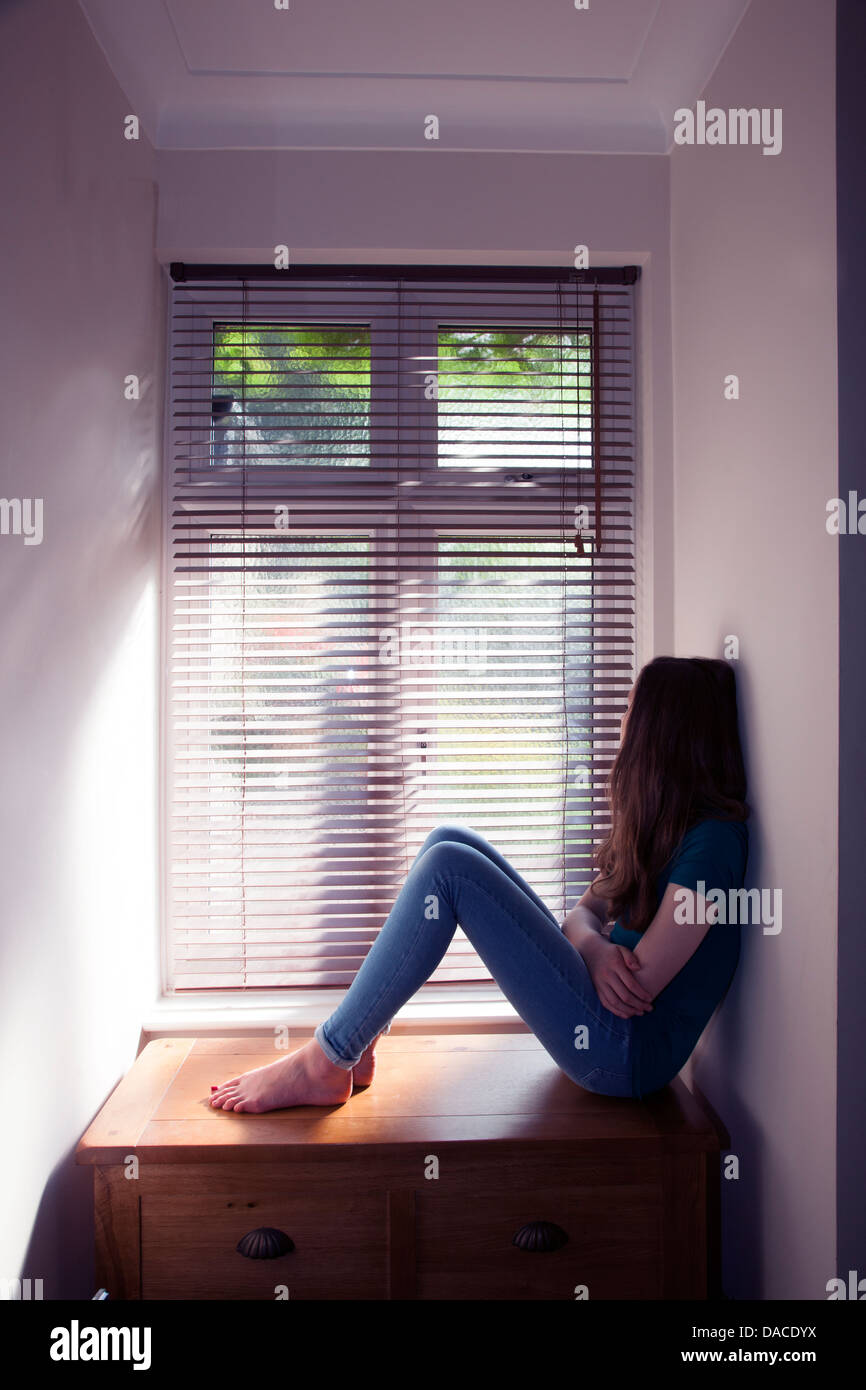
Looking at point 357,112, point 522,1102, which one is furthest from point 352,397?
point 522,1102

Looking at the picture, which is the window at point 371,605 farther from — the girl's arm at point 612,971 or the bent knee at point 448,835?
the girl's arm at point 612,971

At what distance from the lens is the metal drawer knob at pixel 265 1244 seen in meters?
1.43

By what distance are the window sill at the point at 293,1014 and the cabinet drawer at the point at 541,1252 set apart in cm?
49

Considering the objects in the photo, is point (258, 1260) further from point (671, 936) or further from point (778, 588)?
point (778, 588)

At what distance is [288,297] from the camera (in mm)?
2062

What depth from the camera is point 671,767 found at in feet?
5.15

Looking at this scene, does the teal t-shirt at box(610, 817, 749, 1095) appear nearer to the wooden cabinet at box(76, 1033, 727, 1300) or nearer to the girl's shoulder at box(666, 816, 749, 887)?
the girl's shoulder at box(666, 816, 749, 887)

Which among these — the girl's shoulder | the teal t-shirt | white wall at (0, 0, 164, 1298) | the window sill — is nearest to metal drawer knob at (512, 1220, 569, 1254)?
the teal t-shirt

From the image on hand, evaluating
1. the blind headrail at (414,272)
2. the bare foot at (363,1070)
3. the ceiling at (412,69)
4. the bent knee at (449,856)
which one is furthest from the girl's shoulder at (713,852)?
the ceiling at (412,69)

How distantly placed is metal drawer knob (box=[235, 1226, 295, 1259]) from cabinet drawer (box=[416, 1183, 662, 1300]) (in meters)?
0.22

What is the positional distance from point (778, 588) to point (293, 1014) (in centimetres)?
135

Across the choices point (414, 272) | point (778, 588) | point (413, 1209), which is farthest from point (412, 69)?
point (413, 1209)
